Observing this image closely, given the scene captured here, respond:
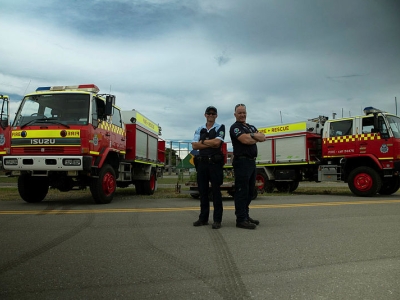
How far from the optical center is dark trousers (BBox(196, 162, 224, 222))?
5684 mm

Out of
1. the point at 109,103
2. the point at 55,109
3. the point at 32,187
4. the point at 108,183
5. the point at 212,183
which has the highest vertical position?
the point at 109,103

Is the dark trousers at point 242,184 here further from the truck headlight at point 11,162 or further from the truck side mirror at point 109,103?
the truck headlight at point 11,162

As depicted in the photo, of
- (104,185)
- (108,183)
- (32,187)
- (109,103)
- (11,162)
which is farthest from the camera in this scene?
(32,187)

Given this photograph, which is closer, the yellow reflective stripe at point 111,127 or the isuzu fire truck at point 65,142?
the isuzu fire truck at point 65,142

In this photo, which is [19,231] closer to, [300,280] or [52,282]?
[52,282]

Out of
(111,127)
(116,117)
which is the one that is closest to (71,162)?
(111,127)

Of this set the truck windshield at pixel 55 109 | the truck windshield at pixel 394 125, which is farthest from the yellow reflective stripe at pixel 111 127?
the truck windshield at pixel 394 125

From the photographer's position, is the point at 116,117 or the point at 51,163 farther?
the point at 116,117

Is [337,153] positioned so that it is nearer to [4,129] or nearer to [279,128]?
[279,128]

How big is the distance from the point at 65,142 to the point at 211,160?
4.40 metres

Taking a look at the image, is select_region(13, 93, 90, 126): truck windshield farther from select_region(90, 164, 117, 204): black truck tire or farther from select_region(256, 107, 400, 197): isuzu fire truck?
select_region(256, 107, 400, 197): isuzu fire truck

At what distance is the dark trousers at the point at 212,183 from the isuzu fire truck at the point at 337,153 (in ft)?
27.0

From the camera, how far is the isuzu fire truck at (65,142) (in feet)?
28.0

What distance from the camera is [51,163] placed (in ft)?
A: 28.0
